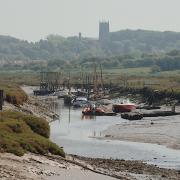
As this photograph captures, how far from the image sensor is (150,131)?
83688 mm

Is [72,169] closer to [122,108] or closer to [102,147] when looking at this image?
[102,147]

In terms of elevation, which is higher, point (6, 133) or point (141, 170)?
point (6, 133)

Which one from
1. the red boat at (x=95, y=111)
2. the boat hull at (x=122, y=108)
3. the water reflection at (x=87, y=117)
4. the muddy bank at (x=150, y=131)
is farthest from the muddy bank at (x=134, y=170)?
the boat hull at (x=122, y=108)

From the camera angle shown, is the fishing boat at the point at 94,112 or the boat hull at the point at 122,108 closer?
the fishing boat at the point at 94,112

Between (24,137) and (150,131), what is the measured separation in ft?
142

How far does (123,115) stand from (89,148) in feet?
155

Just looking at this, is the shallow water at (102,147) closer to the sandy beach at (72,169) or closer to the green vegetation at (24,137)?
the sandy beach at (72,169)

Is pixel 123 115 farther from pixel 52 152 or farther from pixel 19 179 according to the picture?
pixel 19 179

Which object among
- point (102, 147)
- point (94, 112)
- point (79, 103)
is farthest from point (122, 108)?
point (102, 147)

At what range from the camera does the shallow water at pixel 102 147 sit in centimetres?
5591

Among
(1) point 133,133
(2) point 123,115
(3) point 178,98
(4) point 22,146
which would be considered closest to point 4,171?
(4) point 22,146

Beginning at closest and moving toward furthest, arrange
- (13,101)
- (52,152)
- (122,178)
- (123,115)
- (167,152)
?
(122,178)
(52,152)
(167,152)
(13,101)
(123,115)

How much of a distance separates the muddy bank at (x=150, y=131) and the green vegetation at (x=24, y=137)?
2093cm

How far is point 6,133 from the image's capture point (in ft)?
135
